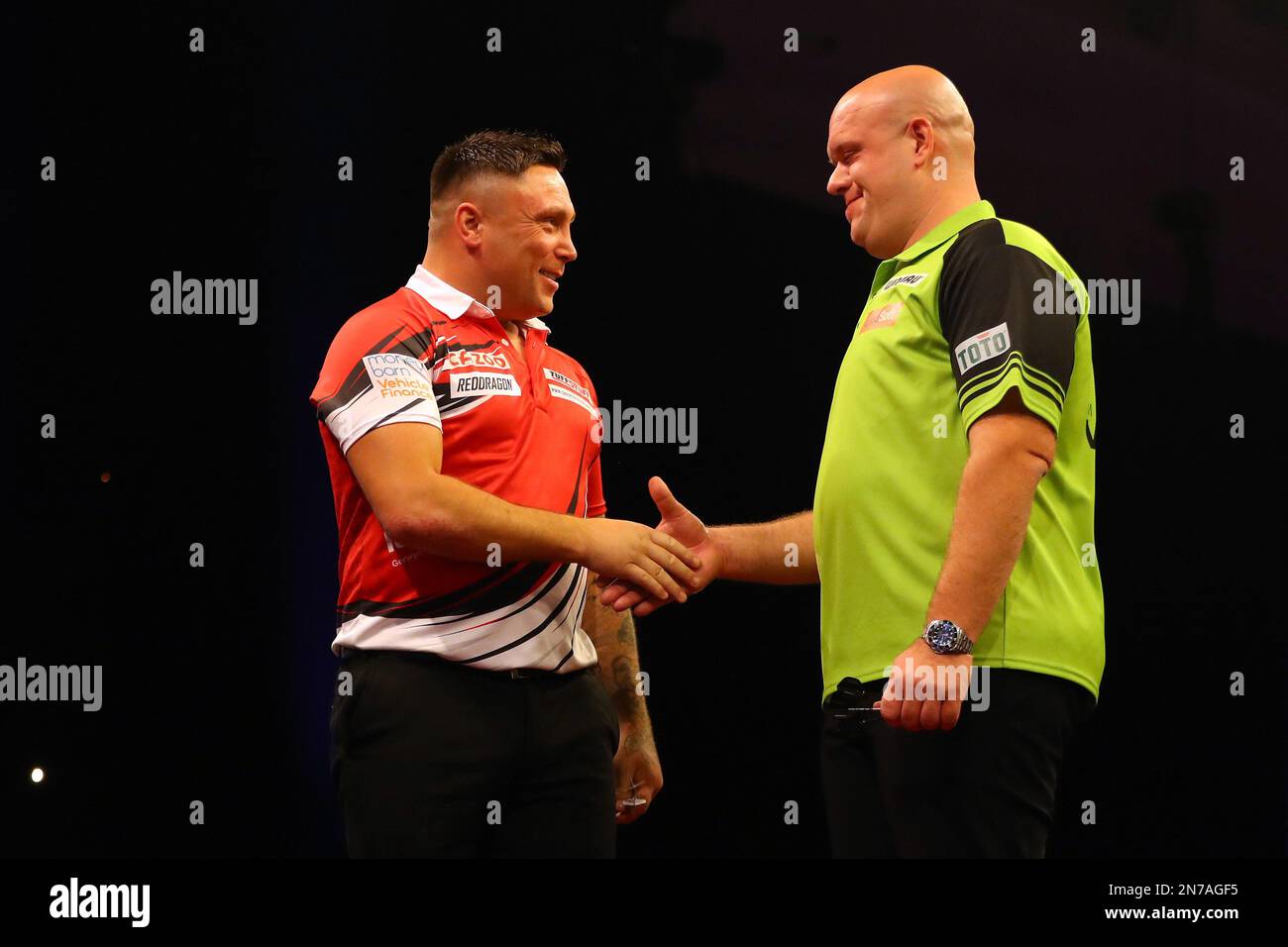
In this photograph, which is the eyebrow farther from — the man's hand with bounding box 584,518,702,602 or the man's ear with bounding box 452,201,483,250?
the man's hand with bounding box 584,518,702,602

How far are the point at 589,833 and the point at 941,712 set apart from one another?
72 centimetres

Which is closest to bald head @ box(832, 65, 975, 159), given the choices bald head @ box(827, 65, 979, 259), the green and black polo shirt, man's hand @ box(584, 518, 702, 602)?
bald head @ box(827, 65, 979, 259)

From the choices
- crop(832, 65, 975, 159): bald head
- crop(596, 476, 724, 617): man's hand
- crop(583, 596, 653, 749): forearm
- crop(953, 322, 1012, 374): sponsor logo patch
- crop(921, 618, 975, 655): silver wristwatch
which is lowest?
crop(583, 596, 653, 749): forearm

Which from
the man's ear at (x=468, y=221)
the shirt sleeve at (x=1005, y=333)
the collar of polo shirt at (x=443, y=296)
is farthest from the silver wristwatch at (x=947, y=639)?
the man's ear at (x=468, y=221)

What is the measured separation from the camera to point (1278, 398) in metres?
3.18

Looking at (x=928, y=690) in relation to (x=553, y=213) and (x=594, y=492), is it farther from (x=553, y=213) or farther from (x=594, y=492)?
(x=553, y=213)

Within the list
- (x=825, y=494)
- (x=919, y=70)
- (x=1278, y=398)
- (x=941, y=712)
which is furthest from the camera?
(x=1278, y=398)

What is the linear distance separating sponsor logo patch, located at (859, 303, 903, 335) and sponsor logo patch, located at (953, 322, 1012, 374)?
0.53 feet

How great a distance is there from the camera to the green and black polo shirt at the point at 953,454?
1.80m

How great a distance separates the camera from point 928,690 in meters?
1.73

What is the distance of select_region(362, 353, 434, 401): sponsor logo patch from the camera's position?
2.12 m

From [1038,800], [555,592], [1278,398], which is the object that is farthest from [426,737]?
[1278,398]

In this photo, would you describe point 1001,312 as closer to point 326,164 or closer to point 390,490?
point 390,490

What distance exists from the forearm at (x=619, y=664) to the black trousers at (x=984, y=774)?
0.70m
